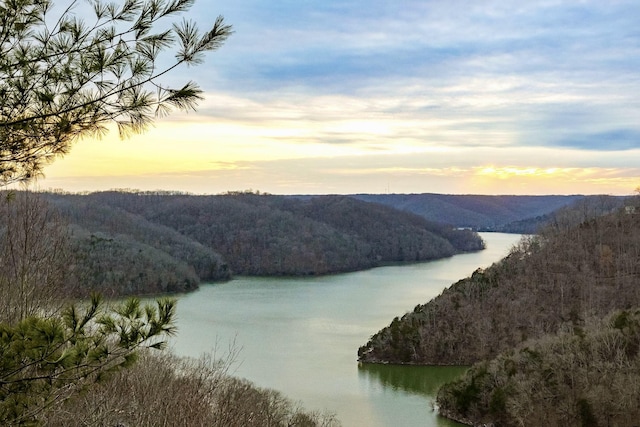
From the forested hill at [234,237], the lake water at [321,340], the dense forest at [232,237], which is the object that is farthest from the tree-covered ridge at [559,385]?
the forested hill at [234,237]

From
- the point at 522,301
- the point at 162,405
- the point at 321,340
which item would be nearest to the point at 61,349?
the point at 162,405

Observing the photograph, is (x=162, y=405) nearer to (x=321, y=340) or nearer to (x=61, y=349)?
(x=61, y=349)

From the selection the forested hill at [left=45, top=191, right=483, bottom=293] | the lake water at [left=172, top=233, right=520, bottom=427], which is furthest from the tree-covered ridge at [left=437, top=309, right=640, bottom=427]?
the forested hill at [left=45, top=191, right=483, bottom=293]

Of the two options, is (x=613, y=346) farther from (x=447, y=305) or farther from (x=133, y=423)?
(x=133, y=423)

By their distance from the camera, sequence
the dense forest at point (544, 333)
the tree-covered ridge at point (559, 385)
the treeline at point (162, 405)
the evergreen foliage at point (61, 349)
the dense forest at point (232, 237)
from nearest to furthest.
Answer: the evergreen foliage at point (61, 349) < the treeline at point (162, 405) < the tree-covered ridge at point (559, 385) < the dense forest at point (544, 333) < the dense forest at point (232, 237)

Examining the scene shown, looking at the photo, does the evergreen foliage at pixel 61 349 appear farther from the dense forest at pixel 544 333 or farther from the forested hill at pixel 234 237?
the forested hill at pixel 234 237
